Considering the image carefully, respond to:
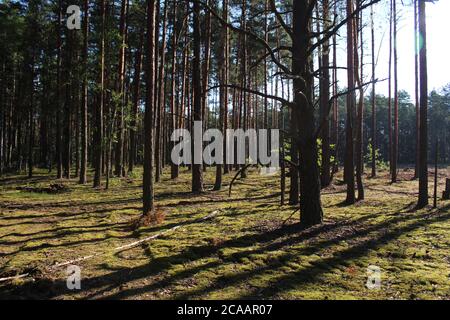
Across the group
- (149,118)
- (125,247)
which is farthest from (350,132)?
(125,247)

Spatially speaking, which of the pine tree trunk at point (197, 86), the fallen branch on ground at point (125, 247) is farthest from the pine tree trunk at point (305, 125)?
the pine tree trunk at point (197, 86)

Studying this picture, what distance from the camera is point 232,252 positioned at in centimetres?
686

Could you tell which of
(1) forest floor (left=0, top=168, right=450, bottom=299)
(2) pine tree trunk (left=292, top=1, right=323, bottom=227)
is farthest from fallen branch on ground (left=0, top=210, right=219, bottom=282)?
(2) pine tree trunk (left=292, top=1, right=323, bottom=227)

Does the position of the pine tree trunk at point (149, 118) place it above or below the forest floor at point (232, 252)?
above

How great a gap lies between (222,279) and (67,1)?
22067 millimetres

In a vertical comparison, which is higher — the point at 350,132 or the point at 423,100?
the point at 423,100

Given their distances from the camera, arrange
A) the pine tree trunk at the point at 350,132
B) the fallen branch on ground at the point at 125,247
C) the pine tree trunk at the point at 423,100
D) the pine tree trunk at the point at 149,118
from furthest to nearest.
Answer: the pine tree trunk at the point at 350,132
the pine tree trunk at the point at 423,100
the pine tree trunk at the point at 149,118
the fallen branch on ground at the point at 125,247

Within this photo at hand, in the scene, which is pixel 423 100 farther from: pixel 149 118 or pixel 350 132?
pixel 149 118

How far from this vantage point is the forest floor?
5.17 metres

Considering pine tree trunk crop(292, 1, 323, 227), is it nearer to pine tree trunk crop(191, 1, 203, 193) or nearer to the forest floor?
the forest floor

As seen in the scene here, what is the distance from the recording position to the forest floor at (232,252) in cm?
517

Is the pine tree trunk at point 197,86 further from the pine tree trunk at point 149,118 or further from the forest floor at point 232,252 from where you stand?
the pine tree trunk at point 149,118

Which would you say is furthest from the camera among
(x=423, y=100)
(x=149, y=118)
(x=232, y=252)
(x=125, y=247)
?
(x=423, y=100)
